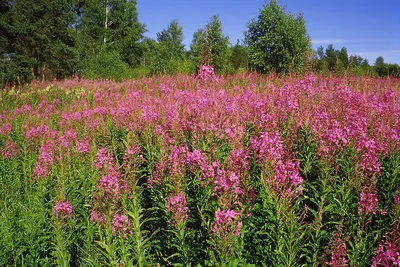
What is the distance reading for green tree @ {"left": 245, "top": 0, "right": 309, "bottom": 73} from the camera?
88.1 ft

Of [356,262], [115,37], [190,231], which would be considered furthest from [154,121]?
[115,37]

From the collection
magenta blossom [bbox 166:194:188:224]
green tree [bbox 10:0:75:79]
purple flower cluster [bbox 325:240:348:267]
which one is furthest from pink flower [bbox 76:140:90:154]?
green tree [bbox 10:0:75:79]

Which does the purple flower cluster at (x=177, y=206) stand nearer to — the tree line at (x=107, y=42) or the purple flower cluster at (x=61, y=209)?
the purple flower cluster at (x=61, y=209)

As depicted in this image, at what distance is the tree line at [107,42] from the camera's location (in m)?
27.1

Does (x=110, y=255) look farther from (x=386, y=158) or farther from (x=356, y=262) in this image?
(x=386, y=158)

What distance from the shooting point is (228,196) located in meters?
2.90

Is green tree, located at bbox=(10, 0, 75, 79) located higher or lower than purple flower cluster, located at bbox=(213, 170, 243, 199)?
higher

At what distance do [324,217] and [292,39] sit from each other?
84.5 ft

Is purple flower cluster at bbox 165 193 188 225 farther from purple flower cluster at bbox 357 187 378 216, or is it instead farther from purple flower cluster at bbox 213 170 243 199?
purple flower cluster at bbox 357 187 378 216

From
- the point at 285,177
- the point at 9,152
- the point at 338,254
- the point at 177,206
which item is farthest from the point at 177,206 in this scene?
the point at 9,152

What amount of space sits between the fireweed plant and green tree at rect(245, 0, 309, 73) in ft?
71.2

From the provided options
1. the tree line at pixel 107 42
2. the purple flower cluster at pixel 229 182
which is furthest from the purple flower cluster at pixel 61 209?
the tree line at pixel 107 42

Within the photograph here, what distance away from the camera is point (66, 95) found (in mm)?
14164

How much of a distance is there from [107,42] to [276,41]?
102 feet
